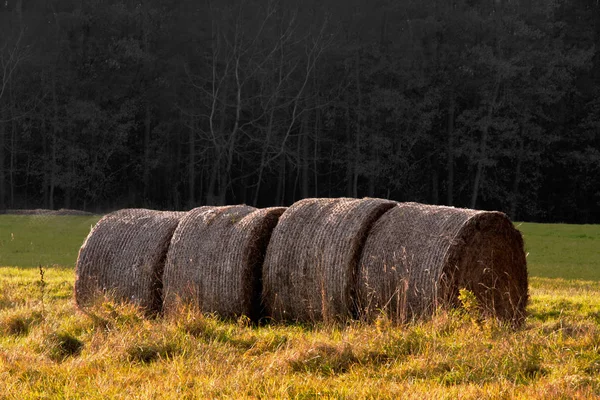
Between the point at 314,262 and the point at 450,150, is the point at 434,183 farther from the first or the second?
the point at 314,262

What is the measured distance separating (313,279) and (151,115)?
34.5 m

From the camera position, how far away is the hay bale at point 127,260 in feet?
29.2

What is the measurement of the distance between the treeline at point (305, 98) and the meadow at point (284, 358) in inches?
1223

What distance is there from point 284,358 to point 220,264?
266cm

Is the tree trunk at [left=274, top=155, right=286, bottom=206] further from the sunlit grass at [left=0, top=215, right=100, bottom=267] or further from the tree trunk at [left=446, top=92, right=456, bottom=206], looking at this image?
the sunlit grass at [left=0, top=215, right=100, bottom=267]

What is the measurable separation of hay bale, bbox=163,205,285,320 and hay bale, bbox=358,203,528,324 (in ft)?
4.06

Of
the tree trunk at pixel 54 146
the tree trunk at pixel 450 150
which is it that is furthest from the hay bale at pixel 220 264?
the tree trunk at pixel 450 150

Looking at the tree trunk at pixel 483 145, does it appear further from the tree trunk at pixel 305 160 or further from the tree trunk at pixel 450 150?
the tree trunk at pixel 305 160

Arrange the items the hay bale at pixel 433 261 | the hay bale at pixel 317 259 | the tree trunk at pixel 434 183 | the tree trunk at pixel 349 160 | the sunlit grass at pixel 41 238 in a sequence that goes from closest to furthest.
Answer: the hay bale at pixel 433 261 < the hay bale at pixel 317 259 < the sunlit grass at pixel 41 238 < the tree trunk at pixel 349 160 < the tree trunk at pixel 434 183

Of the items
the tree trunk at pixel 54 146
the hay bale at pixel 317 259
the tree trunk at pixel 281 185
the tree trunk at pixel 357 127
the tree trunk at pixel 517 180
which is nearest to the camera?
the hay bale at pixel 317 259

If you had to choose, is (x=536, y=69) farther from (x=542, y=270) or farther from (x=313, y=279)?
(x=313, y=279)

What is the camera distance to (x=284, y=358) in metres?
5.92

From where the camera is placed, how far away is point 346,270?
7832 millimetres

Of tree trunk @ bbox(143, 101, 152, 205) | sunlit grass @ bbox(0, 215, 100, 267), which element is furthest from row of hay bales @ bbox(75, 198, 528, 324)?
tree trunk @ bbox(143, 101, 152, 205)
